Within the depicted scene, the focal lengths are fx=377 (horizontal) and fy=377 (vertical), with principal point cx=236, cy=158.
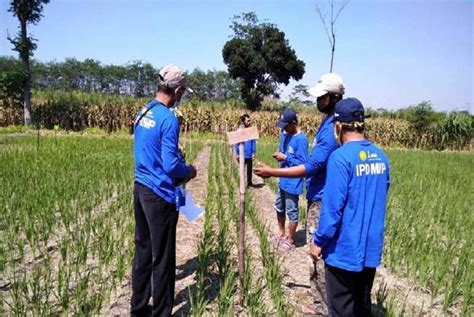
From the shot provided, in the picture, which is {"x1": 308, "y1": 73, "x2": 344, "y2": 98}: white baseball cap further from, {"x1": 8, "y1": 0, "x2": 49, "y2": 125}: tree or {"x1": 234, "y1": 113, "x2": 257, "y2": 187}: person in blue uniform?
{"x1": 8, "y1": 0, "x2": 49, "y2": 125}: tree

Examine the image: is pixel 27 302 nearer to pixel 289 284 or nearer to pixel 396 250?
pixel 289 284

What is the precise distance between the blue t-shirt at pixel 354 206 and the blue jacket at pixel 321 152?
516 millimetres

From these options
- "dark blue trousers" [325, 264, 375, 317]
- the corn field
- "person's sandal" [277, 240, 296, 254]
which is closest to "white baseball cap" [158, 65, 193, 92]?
"dark blue trousers" [325, 264, 375, 317]

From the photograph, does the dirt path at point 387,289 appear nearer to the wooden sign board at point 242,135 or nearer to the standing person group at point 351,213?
the standing person group at point 351,213

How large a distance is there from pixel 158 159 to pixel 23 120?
82.4 feet

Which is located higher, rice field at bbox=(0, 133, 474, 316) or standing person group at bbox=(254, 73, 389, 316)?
standing person group at bbox=(254, 73, 389, 316)

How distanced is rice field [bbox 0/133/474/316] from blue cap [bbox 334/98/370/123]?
1.66 meters

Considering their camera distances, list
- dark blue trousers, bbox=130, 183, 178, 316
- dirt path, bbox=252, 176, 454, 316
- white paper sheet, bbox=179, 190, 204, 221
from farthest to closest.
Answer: dirt path, bbox=252, 176, 454, 316 → white paper sheet, bbox=179, 190, 204, 221 → dark blue trousers, bbox=130, 183, 178, 316

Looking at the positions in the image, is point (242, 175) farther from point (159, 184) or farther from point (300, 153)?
point (300, 153)

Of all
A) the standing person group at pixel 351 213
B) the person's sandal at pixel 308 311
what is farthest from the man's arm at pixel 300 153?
the standing person group at pixel 351 213

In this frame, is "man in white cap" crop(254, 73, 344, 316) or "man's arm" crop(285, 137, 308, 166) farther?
"man's arm" crop(285, 137, 308, 166)

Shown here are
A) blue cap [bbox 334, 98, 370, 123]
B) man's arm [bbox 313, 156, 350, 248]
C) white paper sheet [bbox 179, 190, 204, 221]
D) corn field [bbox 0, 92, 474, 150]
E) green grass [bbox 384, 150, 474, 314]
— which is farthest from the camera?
corn field [bbox 0, 92, 474, 150]

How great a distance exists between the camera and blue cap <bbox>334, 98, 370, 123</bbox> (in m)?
2.36

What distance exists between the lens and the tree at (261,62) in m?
37.6
